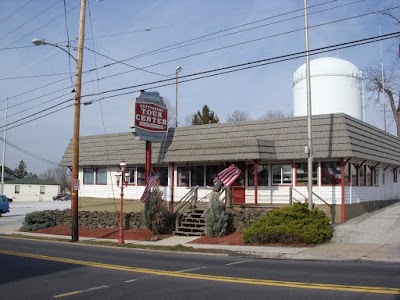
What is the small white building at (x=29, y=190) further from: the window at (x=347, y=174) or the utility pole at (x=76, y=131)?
the window at (x=347, y=174)

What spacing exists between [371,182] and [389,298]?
18.9 m

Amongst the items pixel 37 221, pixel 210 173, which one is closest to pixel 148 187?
pixel 210 173

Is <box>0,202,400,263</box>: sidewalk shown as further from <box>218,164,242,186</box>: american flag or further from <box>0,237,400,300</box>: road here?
<box>218,164,242,186</box>: american flag

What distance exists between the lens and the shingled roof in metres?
21.7

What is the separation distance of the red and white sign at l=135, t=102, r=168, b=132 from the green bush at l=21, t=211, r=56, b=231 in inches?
374

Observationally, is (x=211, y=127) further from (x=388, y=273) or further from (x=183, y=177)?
(x=388, y=273)

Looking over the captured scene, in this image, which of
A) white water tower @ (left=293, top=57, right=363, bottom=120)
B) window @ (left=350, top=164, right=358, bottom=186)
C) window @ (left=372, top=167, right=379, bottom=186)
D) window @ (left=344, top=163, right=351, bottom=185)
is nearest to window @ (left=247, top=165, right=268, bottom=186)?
window @ (left=344, top=163, right=351, bottom=185)

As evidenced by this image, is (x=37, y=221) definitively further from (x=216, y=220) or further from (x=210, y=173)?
(x=216, y=220)

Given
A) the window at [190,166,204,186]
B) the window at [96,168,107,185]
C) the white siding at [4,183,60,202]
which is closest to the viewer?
the window at [190,166,204,186]

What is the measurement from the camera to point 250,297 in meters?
8.65

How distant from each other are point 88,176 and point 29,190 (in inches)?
2377

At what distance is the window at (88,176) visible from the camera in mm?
31312

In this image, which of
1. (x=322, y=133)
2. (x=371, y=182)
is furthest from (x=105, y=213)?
(x=371, y=182)

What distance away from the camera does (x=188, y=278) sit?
10.9 meters
